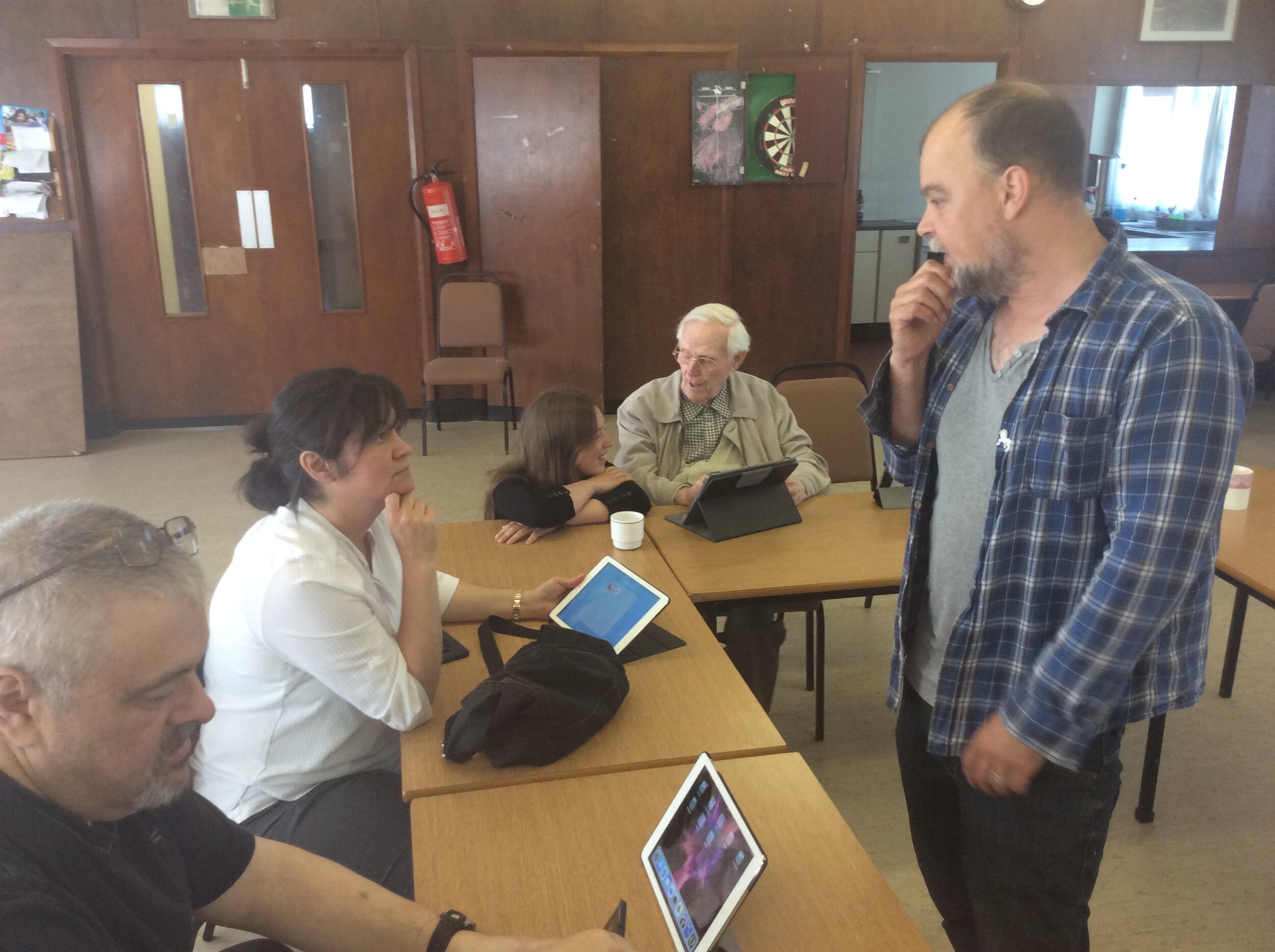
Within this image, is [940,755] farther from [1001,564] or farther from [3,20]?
[3,20]

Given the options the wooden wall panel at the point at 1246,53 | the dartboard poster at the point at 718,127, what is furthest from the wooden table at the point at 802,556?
the wooden wall panel at the point at 1246,53

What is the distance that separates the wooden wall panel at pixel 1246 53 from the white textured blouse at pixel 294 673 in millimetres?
7018

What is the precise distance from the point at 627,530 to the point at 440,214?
4116 millimetres

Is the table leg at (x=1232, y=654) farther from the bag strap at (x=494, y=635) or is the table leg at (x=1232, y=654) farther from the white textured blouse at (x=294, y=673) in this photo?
the white textured blouse at (x=294, y=673)

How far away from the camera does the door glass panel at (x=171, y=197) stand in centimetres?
576

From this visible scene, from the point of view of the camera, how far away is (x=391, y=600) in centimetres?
191

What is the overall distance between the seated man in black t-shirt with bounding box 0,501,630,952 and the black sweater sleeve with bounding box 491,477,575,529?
4.71ft

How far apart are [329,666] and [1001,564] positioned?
1.08 metres

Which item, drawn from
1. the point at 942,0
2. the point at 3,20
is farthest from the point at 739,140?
the point at 3,20

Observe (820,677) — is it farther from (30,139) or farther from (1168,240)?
(1168,240)

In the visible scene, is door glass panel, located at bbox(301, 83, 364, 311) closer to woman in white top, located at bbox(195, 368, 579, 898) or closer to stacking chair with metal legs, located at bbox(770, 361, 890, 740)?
stacking chair with metal legs, located at bbox(770, 361, 890, 740)

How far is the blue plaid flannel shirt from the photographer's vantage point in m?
1.17

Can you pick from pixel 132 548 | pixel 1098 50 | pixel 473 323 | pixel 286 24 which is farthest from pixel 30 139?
pixel 1098 50

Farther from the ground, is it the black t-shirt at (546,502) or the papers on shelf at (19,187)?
the papers on shelf at (19,187)
